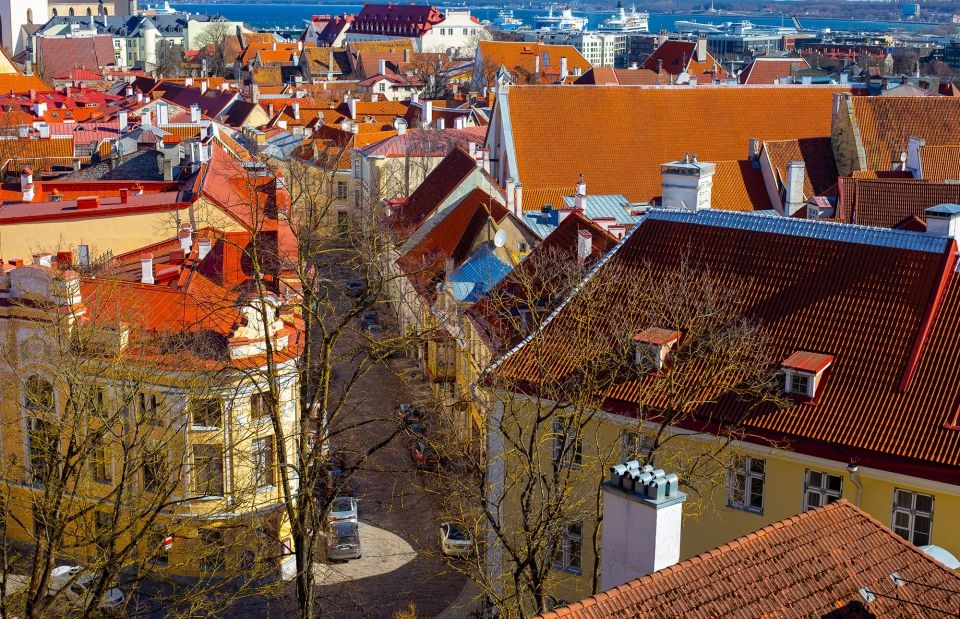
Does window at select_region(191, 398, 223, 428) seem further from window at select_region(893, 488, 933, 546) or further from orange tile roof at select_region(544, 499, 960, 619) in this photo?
orange tile roof at select_region(544, 499, 960, 619)

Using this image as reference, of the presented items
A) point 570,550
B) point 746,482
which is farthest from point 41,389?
point 746,482

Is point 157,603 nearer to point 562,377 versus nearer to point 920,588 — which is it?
point 562,377

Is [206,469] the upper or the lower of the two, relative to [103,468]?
upper

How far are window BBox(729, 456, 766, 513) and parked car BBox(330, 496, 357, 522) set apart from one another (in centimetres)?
979

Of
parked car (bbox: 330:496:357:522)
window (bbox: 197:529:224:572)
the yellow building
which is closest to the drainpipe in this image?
the yellow building

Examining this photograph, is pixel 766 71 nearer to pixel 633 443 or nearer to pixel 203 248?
pixel 203 248

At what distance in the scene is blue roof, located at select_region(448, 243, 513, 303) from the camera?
112 ft

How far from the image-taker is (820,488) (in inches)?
844

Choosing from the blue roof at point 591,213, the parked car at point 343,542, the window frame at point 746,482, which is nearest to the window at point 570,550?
the window frame at point 746,482

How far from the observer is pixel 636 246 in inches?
1013

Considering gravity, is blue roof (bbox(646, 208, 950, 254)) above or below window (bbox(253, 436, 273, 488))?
above

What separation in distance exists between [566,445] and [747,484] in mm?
3303

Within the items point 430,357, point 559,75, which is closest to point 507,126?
point 430,357

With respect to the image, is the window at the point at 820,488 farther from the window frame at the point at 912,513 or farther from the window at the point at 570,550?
the window at the point at 570,550
